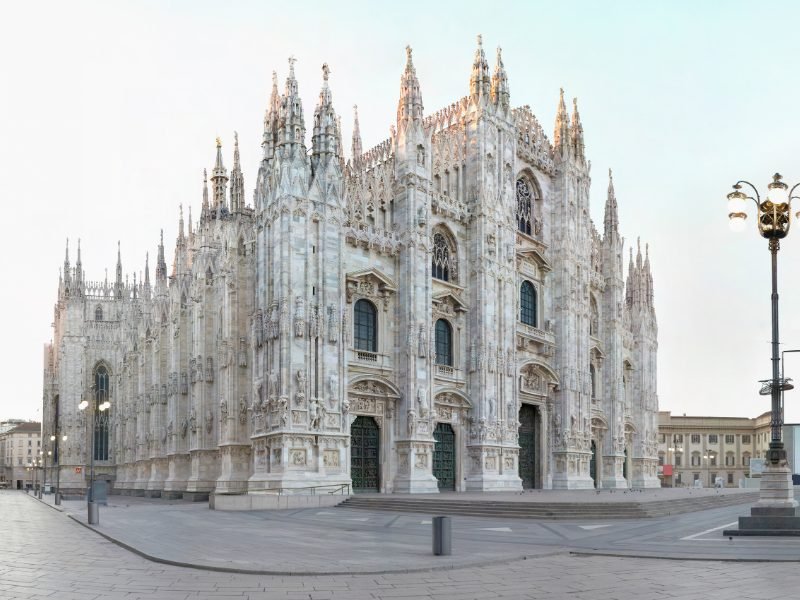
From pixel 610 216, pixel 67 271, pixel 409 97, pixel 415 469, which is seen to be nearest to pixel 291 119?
pixel 409 97

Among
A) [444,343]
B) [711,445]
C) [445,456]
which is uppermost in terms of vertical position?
[444,343]

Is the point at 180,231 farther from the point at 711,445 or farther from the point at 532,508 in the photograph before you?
the point at 711,445

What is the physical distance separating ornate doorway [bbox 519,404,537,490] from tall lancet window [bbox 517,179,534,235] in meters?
11.1

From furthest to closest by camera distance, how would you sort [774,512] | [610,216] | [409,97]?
1. [610,216]
2. [409,97]
3. [774,512]

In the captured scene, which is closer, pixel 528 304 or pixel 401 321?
pixel 401 321

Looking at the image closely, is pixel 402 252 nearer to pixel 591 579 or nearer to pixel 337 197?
pixel 337 197

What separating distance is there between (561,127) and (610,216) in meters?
9.07

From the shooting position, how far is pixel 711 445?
125 metres

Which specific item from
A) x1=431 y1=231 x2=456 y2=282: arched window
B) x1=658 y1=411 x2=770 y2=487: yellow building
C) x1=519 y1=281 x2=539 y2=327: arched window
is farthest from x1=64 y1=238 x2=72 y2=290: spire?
x1=658 y1=411 x2=770 y2=487: yellow building

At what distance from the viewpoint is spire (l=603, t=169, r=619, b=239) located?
6294 centimetres

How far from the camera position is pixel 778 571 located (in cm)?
1493

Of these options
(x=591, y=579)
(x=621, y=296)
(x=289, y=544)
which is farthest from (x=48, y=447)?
(x=591, y=579)

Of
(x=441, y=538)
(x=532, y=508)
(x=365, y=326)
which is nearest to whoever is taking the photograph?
(x=441, y=538)

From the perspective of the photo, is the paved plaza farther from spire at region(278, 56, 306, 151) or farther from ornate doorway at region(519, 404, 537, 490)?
ornate doorway at region(519, 404, 537, 490)
